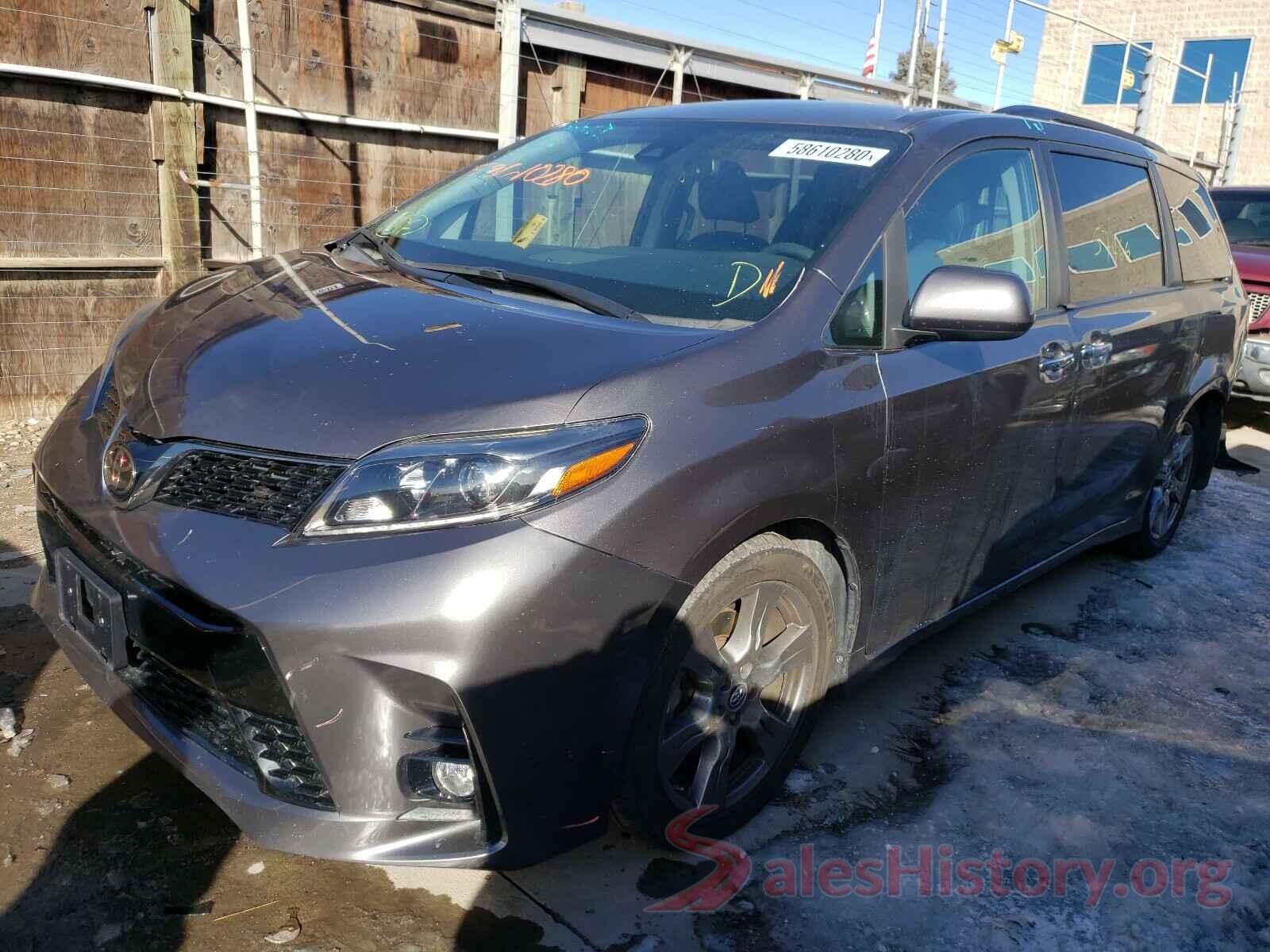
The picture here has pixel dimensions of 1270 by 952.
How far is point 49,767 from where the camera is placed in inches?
109

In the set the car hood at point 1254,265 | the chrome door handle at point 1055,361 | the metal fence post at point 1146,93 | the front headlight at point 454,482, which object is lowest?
the front headlight at point 454,482

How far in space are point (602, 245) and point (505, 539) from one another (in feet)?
4.39

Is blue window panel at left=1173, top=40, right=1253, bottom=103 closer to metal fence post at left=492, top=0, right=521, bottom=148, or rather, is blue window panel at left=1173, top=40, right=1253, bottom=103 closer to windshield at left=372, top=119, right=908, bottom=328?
metal fence post at left=492, top=0, right=521, bottom=148

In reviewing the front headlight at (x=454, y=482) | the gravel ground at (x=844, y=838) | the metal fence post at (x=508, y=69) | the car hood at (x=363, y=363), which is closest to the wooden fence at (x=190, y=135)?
the metal fence post at (x=508, y=69)

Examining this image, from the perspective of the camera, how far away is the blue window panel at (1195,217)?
464cm

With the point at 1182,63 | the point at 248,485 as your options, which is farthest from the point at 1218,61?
the point at 248,485

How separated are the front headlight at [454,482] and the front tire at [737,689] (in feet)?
1.44

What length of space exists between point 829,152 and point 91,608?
7.36 feet

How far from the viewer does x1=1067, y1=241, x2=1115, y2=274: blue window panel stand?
11.9 feet

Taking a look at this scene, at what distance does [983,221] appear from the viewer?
127 inches

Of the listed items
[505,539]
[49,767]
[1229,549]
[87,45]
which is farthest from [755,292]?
[87,45]

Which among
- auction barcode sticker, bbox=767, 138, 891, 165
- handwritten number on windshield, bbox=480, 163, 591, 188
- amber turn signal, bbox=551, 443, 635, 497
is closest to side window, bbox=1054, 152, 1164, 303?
auction barcode sticker, bbox=767, 138, 891, 165

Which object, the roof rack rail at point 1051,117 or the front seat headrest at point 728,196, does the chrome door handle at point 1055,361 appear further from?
the front seat headrest at point 728,196

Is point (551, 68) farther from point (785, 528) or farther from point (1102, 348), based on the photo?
point (785, 528)
